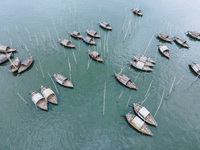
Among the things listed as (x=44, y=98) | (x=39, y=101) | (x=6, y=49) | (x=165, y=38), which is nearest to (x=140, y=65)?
(x=165, y=38)

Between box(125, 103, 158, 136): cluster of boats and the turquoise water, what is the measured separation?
1575 mm

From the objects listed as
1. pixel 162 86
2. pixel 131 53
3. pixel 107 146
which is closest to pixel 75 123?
pixel 107 146

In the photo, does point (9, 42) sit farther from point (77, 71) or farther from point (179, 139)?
point (179, 139)

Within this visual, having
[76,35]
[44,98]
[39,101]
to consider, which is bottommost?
[39,101]

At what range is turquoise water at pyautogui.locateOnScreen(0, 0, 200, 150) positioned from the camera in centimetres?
3178

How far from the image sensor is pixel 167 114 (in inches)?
1454

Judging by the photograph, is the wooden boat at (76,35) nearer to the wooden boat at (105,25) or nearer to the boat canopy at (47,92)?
the wooden boat at (105,25)

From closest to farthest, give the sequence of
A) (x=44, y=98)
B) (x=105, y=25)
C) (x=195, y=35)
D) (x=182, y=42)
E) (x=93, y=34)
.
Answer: (x=44, y=98)
(x=93, y=34)
(x=182, y=42)
(x=195, y=35)
(x=105, y=25)

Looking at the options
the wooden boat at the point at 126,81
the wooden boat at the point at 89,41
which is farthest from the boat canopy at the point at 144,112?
the wooden boat at the point at 89,41

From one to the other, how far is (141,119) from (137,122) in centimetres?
302

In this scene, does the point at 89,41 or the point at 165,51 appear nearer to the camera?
the point at 165,51

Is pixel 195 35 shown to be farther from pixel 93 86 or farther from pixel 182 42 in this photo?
pixel 93 86

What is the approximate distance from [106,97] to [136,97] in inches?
411

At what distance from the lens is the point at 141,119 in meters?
35.3
